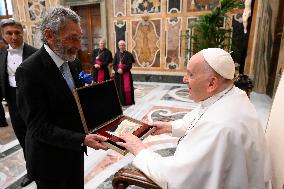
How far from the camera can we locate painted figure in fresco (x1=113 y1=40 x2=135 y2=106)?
19.4 ft

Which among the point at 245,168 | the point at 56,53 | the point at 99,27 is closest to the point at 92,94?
the point at 56,53

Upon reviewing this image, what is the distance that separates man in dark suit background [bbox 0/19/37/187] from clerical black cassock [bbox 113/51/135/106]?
3.21m

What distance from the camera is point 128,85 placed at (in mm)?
5996

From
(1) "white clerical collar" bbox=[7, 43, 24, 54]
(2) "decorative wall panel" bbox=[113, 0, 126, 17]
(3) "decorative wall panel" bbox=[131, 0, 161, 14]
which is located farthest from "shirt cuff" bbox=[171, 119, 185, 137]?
(2) "decorative wall panel" bbox=[113, 0, 126, 17]

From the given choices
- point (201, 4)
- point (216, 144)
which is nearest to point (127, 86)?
point (201, 4)

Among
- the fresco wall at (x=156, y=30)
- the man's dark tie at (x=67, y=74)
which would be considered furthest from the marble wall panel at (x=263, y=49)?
the man's dark tie at (x=67, y=74)

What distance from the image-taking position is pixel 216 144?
1160 mm

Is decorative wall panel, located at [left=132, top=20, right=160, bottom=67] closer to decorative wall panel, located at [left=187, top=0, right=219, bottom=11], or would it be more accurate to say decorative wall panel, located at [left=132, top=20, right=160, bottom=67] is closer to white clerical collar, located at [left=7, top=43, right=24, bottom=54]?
decorative wall panel, located at [left=187, top=0, right=219, bottom=11]

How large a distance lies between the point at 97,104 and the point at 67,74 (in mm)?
292

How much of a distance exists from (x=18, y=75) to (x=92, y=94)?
457 mm

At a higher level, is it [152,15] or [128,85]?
[152,15]

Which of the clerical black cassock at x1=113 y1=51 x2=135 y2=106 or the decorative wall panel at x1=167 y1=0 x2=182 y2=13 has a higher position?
the decorative wall panel at x1=167 y1=0 x2=182 y2=13

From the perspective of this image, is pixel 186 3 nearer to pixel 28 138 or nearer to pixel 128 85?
pixel 128 85

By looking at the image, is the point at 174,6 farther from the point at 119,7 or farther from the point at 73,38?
the point at 73,38
